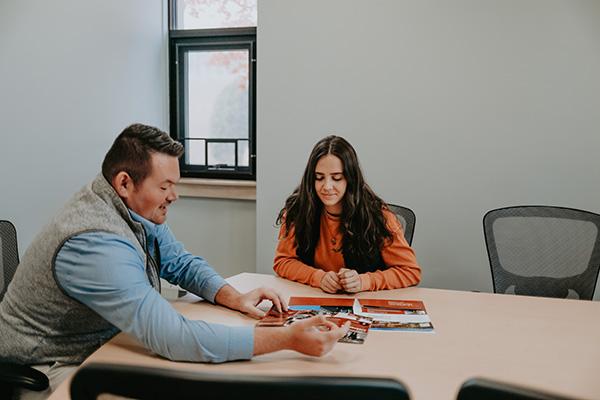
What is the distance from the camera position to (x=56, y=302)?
58.9 inches

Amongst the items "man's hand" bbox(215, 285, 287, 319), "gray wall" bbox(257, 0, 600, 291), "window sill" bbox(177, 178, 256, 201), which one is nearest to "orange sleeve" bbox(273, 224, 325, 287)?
"man's hand" bbox(215, 285, 287, 319)

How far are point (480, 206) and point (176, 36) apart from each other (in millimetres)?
2238

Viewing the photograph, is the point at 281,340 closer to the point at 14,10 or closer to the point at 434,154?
the point at 434,154

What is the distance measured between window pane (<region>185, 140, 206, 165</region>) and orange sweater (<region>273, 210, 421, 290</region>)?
5.95 feet

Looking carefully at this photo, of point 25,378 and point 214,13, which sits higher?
point 214,13

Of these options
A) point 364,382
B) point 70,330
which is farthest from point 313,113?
point 364,382

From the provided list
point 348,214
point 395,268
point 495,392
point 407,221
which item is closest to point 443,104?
point 407,221

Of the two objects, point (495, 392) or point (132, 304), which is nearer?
point (495, 392)

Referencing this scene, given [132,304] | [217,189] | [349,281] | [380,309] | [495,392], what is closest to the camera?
[495,392]

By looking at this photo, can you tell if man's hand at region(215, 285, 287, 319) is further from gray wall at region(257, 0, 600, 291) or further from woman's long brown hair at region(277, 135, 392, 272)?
gray wall at region(257, 0, 600, 291)

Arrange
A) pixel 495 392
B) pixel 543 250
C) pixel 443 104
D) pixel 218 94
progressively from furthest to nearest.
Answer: pixel 218 94 < pixel 443 104 < pixel 543 250 < pixel 495 392

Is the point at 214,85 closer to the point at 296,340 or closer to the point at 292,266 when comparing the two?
the point at 292,266

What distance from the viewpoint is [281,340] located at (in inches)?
55.7

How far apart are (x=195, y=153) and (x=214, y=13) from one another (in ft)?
2.99
